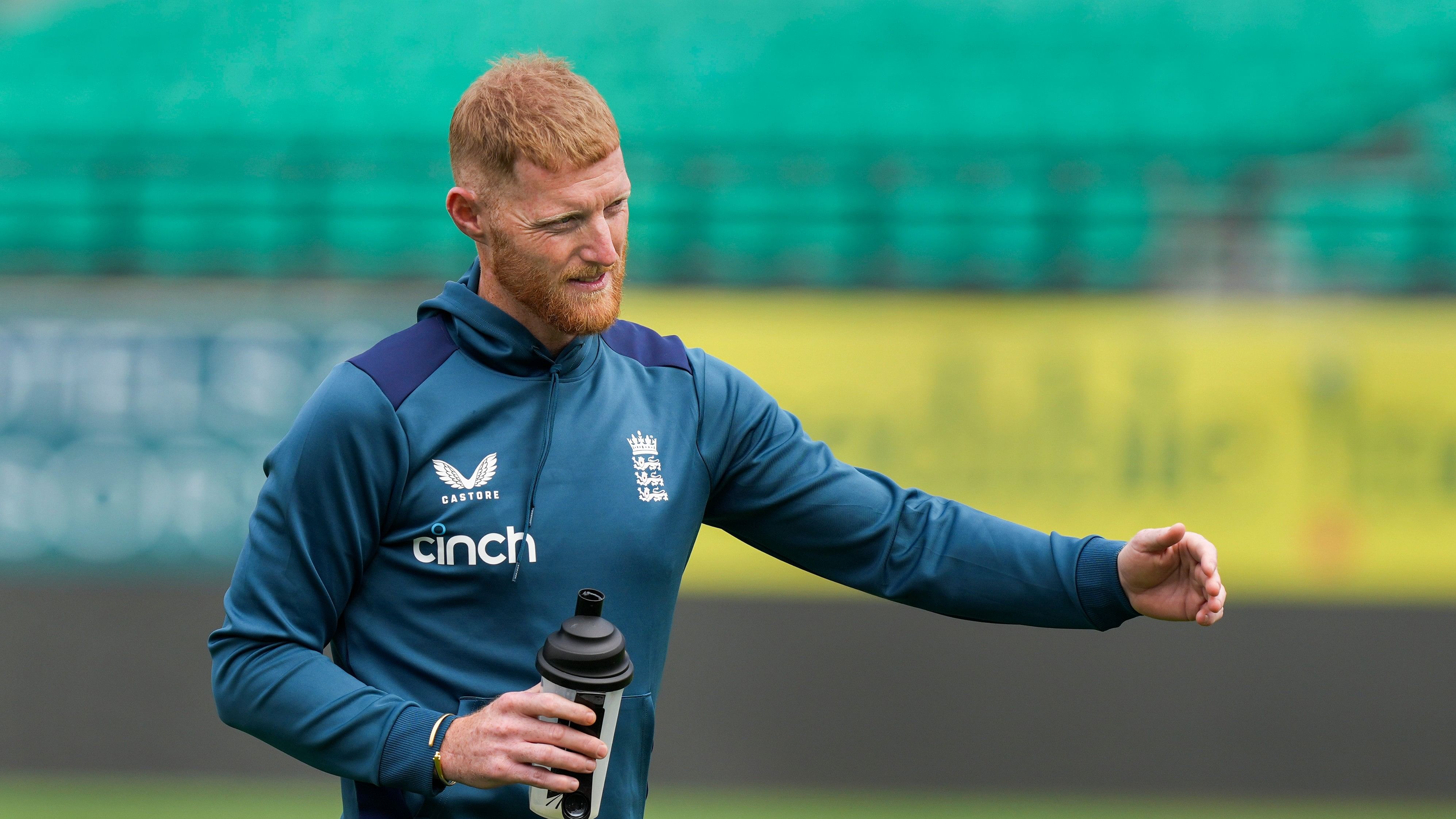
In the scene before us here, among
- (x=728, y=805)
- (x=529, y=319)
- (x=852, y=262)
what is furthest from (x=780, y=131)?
(x=529, y=319)

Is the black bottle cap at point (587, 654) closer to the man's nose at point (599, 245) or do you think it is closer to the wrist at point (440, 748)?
the wrist at point (440, 748)

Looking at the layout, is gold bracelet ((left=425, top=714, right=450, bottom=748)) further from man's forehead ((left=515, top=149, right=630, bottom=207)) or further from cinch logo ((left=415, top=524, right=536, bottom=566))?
man's forehead ((left=515, top=149, right=630, bottom=207))

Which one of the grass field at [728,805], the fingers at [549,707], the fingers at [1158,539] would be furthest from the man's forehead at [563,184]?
the grass field at [728,805]

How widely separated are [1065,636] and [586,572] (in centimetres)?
296

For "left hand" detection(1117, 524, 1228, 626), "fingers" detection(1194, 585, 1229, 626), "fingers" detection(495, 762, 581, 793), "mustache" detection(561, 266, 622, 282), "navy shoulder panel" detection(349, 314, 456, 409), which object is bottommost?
"fingers" detection(495, 762, 581, 793)

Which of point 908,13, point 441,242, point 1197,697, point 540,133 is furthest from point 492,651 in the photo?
point 908,13

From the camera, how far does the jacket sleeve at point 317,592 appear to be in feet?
4.59

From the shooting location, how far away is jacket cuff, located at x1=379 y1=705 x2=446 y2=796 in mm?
1373

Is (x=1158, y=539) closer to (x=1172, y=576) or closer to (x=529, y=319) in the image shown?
(x=1172, y=576)

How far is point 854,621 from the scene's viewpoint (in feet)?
13.8

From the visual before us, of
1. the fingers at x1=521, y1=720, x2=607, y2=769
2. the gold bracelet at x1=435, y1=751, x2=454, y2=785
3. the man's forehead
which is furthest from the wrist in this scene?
the man's forehead

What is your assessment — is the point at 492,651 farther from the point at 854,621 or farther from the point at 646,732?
the point at 854,621

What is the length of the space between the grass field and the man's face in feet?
9.06

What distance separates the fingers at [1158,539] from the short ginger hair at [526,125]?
2.47 feet
